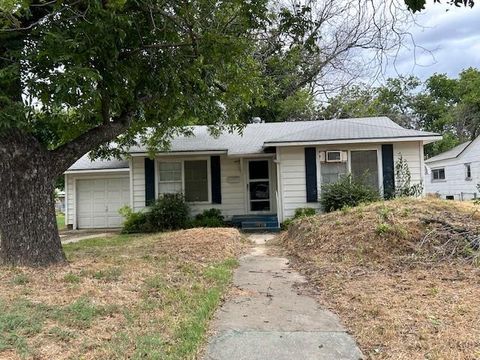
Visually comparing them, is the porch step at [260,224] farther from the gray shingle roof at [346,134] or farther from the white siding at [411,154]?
the white siding at [411,154]

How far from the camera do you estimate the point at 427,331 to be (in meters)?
4.20

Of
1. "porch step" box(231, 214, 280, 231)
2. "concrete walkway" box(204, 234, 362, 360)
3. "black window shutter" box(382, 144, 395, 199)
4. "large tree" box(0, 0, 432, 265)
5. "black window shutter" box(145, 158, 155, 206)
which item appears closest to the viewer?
"concrete walkway" box(204, 234, 362, 360)

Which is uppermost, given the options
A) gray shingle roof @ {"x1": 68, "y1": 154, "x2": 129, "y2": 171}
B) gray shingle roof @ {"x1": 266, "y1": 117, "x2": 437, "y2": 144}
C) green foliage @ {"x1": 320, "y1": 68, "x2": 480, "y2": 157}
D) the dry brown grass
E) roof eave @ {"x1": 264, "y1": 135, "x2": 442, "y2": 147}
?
green foliage @ {"x1": 320, "y1": 68, "x2": 480, "y2": 157}

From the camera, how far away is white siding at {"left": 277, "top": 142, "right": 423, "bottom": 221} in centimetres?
1429

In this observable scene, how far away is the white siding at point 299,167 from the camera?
14.3 m

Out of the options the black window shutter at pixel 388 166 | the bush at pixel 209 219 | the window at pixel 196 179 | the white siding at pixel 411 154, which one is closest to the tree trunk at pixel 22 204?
the bush at pixel 209 219

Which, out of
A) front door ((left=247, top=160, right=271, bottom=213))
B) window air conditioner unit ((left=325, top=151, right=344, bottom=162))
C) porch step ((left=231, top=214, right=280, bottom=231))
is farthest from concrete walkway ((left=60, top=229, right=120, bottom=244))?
window air conditioner unit ((left=325, top=151, right=344, bottom=162))

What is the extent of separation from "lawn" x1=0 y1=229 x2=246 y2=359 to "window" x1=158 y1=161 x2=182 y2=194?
24.7 feet

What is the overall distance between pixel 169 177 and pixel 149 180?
2.34ft

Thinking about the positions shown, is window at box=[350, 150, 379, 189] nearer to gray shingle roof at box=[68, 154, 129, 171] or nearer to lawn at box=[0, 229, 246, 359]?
lawn at box=[0, 229, 246, 359]

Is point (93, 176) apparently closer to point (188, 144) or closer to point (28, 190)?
point (188, 144)

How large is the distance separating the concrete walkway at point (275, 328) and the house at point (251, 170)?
7861mm

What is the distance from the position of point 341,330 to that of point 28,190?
502 centimetres

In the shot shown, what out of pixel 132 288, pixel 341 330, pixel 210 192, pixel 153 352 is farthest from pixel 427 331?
pixel 210 192
